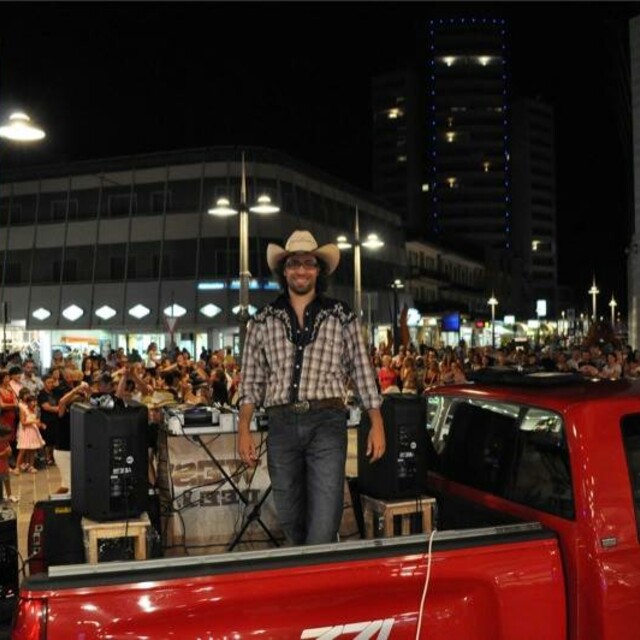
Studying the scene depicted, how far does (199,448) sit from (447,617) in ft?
7.97

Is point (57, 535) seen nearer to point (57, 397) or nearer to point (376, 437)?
point (376, 437)

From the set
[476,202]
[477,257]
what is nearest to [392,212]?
[477,257]

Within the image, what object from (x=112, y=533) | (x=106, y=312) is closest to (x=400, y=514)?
(x=112, y=533)

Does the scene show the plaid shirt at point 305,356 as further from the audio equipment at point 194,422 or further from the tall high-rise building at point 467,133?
the tall high-rise building at point 467,133

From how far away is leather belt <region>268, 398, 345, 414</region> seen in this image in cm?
A: 372

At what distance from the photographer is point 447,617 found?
9.23ft

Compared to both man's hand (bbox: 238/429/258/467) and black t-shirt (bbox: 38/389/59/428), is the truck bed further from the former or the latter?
black t-shirt (bbox: 38/389/59/428)

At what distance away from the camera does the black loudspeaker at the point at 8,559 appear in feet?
12.4

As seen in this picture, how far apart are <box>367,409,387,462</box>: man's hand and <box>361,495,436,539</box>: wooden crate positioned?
0.37 meters

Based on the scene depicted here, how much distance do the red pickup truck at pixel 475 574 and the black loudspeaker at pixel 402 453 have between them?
0.35 metres

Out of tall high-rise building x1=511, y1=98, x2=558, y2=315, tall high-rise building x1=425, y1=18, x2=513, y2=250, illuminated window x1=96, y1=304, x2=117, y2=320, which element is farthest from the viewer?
tall high-rise building x1=511, y1=98, x2=558, y2=315

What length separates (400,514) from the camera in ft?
13.5

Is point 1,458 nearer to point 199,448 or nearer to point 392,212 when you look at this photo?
point 199,448

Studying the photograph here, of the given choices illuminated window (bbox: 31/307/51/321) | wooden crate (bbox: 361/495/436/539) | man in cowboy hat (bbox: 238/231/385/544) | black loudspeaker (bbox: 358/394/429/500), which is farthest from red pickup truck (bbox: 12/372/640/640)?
illuminated window (bbox: 31/307/51/321)
